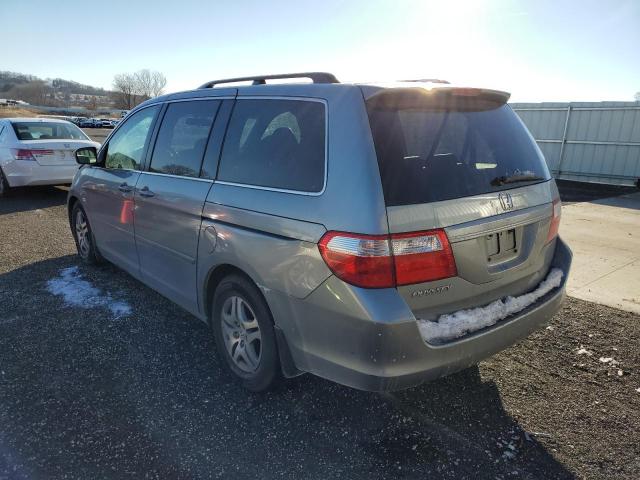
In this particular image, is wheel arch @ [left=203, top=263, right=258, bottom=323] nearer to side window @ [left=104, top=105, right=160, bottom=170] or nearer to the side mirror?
side window @ [left=104, top=105, right=160, bottom=170]

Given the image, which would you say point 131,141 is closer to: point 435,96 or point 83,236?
point 83,236

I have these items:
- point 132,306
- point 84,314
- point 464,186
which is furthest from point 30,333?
point 464,186

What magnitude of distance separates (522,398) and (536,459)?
549 millimetres

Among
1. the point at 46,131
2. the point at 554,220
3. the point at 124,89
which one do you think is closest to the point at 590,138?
the point at 554,220

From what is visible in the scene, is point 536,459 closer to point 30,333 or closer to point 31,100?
point 30,333

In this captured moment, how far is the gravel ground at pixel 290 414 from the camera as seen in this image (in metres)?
2.34

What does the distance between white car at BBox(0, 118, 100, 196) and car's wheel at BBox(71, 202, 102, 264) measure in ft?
12.7

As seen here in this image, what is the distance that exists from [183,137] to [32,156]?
22.7 feet

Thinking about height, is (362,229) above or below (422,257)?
above

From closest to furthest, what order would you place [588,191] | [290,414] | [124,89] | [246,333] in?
[290,414] → [246,333] → [588,191] → [124,89]

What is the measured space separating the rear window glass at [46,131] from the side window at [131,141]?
232 inches

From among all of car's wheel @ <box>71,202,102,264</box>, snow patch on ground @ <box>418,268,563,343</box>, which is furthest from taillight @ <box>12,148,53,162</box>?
snow patch on ground @ <box>418,268,563,343</box>

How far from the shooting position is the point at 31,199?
379 inches

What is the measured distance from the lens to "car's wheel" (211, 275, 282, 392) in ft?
Result: 8.72
